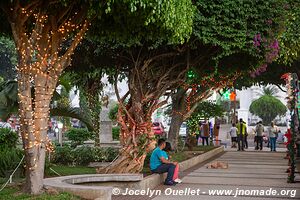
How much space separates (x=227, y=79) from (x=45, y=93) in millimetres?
11020

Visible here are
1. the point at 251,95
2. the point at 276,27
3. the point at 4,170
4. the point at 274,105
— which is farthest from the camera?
the point at 251,95

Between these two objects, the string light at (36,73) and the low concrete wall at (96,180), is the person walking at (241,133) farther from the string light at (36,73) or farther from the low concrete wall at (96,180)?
the string light at (36,73)

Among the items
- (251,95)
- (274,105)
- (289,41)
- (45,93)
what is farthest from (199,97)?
(251,95)

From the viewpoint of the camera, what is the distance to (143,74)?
13.6 metres

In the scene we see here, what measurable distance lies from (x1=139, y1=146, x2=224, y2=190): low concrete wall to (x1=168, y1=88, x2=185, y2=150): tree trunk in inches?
46.6

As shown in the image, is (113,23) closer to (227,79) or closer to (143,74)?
(143,74)

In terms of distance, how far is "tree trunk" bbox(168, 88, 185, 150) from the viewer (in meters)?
20.0

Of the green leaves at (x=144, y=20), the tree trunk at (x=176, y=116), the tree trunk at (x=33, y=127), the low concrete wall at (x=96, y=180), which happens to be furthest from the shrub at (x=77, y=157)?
the tree trunk at (x=33, y=127)

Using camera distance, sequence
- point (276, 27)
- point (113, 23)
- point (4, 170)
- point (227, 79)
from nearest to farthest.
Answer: point (113, 23), point (4, 170), point (276, 27), point (227, 79)

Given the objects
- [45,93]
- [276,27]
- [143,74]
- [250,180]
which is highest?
[276,27]

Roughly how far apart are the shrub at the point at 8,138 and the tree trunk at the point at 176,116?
7573 mm

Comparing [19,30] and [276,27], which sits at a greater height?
[276,27]

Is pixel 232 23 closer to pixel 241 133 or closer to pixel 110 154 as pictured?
pixel 110 154

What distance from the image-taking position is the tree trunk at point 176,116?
20000 mm
